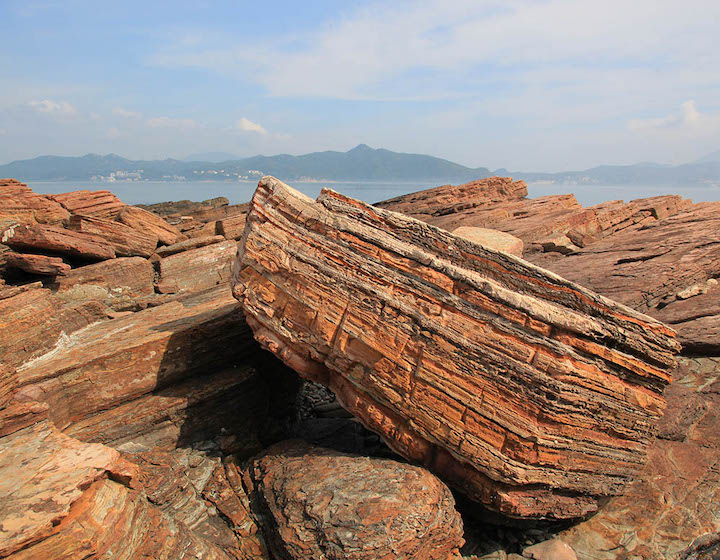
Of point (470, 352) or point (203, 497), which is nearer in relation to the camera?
point (470, 352)

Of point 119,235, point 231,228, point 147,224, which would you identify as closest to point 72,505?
point 119,235

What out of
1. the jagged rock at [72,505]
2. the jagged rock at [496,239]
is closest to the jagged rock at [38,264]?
the jagged rock at [72,505]

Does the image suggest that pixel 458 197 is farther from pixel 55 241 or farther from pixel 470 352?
pixel 470 352

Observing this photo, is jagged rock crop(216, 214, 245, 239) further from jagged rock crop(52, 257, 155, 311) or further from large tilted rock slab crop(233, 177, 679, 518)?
large tilted rock slab crop(233, 177, 679, 518)

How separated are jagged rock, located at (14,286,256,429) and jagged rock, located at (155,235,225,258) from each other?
429cm

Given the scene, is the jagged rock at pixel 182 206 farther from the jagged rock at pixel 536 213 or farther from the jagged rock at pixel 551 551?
the jagged rock at pixel 551 551

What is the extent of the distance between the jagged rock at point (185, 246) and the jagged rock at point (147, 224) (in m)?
0.51

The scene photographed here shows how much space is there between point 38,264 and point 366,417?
8910mm

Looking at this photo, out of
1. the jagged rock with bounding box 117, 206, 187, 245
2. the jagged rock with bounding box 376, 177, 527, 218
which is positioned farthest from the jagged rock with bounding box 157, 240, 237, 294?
the jagged rock with bounding box 376, 177, 527, 218

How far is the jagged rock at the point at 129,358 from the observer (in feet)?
23.3

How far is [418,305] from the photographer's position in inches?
249

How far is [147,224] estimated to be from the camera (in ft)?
46.2

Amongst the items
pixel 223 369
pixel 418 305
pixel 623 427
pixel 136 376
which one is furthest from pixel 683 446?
pixel 136 376

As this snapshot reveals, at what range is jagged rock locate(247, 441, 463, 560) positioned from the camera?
5328mm
